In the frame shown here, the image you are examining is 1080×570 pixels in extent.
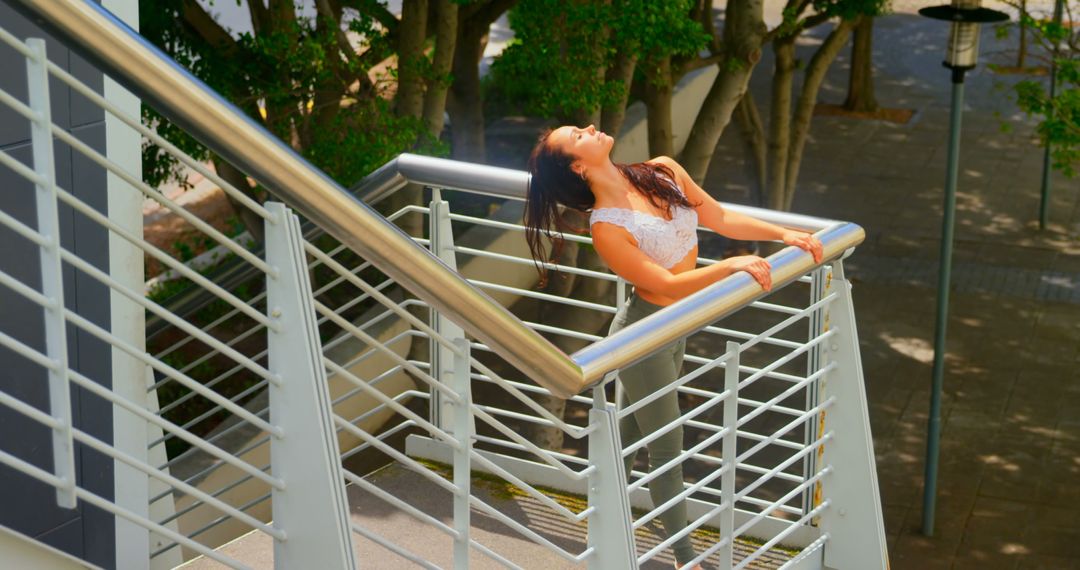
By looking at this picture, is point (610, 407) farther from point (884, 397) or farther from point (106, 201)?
point (884, 397)

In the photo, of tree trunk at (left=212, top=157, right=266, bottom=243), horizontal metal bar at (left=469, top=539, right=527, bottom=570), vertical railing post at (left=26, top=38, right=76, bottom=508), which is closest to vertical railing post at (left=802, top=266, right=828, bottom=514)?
horizontal metal bar at (left=469, top=539, right=527, bottom=570)

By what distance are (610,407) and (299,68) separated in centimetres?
545

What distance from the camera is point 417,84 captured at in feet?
29.1

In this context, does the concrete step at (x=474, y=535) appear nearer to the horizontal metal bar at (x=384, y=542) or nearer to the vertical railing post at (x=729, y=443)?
the vertical railing post at (x=729, y=443)

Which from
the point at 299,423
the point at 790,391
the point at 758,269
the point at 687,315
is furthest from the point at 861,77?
the point at 299,423

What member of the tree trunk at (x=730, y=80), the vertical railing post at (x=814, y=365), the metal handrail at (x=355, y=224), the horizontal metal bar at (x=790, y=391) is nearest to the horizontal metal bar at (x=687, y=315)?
the metal handrail at (x=355, y=224)

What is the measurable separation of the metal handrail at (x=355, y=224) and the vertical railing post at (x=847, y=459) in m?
0.45

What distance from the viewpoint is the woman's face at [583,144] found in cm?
424

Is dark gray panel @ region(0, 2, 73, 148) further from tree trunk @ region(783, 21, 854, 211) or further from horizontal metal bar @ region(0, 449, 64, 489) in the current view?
tree trunk @ region(783, 21, 854, 211)

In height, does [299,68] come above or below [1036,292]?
above

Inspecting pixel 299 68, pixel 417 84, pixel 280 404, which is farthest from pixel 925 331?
pixel 280 404

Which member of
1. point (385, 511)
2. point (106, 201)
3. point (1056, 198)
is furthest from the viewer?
point (1056, 198)

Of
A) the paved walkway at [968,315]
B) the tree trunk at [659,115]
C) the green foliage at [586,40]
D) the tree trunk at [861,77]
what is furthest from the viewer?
the tree trunk at [861,77]

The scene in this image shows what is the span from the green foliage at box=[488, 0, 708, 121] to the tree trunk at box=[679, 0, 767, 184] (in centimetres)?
171
